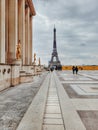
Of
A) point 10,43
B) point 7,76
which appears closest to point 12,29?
point 10,43

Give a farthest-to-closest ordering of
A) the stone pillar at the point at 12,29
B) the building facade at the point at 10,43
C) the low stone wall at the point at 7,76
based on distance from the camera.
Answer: the stone pillar at the point at 12,29
the building facade at the point at 10,43
the low stone wall at the point at 7,76

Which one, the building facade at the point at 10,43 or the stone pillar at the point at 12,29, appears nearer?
the building facade at the point at 10,43

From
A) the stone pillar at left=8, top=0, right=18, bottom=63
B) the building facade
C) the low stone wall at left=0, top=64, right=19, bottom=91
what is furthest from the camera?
the stone pillar at left=8, top=0, right=18, bottom=63

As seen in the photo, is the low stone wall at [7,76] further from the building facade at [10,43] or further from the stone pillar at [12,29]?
the stone pillar at [12,29]

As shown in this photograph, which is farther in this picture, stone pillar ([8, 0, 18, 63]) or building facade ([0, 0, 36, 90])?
stone pillar ([8, 0, 18, 63])

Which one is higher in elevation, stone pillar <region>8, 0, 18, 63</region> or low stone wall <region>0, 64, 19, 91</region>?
stone pillar <region>8, 0, 18, 63</region>

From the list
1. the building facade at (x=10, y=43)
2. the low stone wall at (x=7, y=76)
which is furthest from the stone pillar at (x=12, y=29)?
the low stone wall at (x=7, y=76)

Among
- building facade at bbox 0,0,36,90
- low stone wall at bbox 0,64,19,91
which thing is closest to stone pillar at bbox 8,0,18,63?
building facade at bbox 0,0,36,90

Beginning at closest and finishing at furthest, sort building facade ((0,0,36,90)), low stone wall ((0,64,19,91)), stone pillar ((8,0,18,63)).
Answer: low stone wall ((0,64,19,91)), building facade ((0,0,36,90)), stone pillar ((8,0,18,63))

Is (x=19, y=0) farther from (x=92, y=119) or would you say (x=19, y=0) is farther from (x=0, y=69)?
(x=92, y=119)

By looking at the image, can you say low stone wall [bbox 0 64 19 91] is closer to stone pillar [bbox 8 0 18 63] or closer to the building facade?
the building facade

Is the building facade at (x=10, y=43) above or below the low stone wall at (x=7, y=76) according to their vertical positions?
above

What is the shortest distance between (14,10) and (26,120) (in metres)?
18.3

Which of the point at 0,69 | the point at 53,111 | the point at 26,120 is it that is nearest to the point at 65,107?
the point at 53,111
